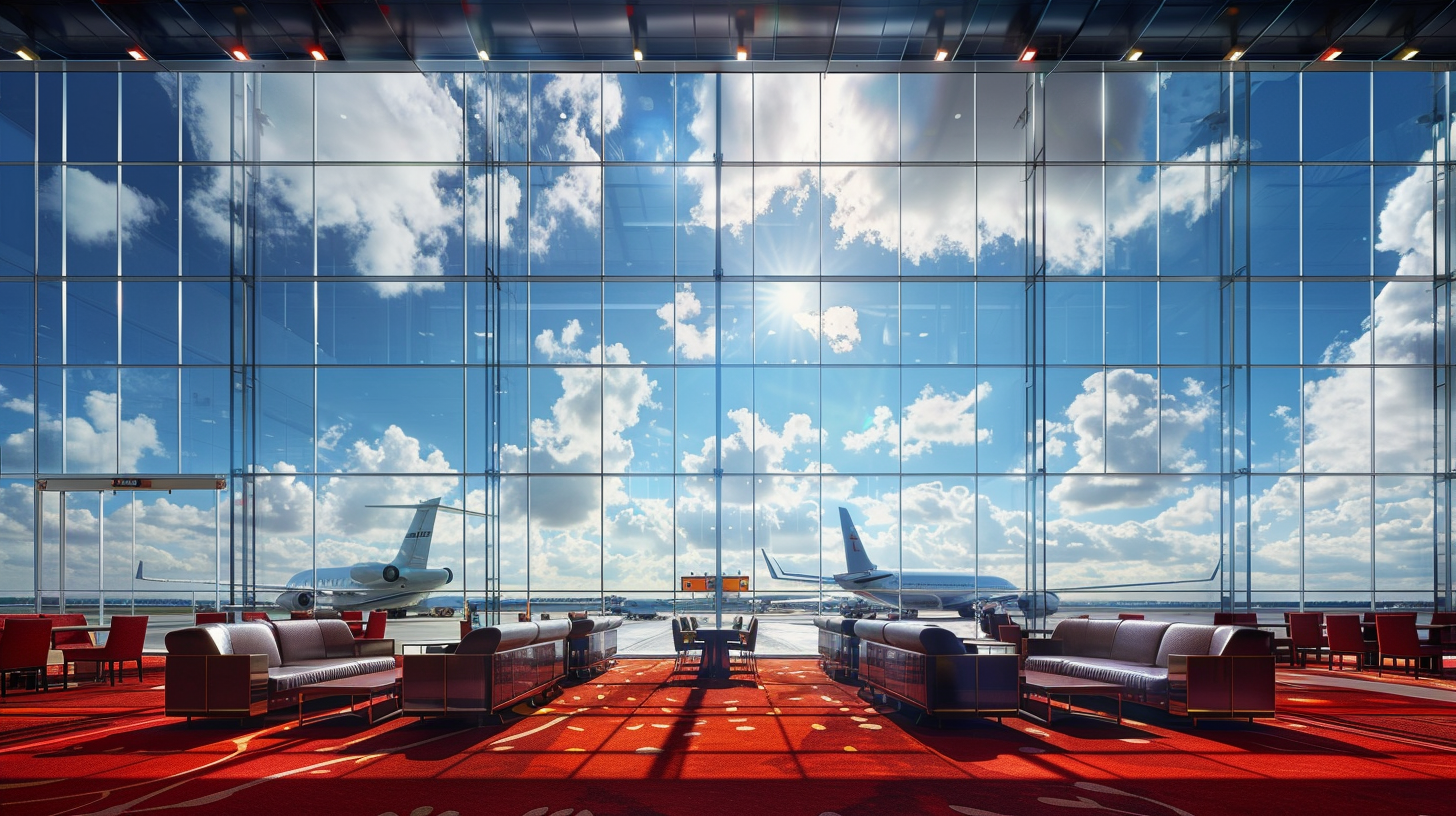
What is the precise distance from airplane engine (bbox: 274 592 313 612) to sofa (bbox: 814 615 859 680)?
986cm

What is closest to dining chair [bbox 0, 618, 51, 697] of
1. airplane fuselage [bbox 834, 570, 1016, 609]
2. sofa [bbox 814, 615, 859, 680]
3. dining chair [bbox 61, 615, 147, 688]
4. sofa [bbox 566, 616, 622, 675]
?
dining chair [bbox 61, 615, 147, 688]

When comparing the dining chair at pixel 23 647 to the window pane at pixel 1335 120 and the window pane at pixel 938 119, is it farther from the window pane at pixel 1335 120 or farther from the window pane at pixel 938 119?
the window pane at pixel 1335 120

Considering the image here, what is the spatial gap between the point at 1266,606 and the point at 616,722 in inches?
424

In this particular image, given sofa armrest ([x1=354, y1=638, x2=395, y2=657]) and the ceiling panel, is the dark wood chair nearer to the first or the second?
sofa armrest ([x1=354, y1=638, x2=395, y2=657])

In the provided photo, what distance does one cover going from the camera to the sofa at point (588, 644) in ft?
29.4

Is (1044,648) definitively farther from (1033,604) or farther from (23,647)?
(23,647)

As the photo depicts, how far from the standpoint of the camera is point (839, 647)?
29.8ft

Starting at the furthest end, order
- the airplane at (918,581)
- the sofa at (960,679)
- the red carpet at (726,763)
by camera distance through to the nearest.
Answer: the airplane at (918,581)
the sofa at (960,679)
the red carpet at (726,763)

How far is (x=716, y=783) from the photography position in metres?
4.44

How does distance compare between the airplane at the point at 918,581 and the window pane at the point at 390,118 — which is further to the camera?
the airplane at the point at 918,581

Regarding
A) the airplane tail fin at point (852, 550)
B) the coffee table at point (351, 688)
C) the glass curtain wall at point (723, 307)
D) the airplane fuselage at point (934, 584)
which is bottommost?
the airplane fuselage at point (934, 584)

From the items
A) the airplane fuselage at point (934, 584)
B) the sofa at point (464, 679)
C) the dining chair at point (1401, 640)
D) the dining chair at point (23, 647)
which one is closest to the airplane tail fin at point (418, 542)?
the dining chair at point (23, 647)

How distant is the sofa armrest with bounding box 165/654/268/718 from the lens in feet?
19.7

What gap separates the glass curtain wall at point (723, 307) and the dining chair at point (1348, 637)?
2661 millimetres
